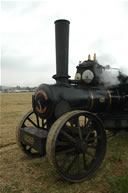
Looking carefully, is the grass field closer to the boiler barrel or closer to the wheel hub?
the wheel hub

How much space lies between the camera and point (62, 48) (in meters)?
3.04

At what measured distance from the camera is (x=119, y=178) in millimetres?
2795

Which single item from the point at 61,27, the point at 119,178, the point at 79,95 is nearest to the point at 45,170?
the point at 119,178

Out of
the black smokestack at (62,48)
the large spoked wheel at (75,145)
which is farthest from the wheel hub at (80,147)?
the black smokestack at (62,48)

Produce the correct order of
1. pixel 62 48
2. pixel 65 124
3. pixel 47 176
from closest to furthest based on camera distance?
pixel 65 124 → pixel 47 176 → pixel 62 48

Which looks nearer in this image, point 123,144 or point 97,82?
point 97,82

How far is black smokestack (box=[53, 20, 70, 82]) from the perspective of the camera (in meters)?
2.99

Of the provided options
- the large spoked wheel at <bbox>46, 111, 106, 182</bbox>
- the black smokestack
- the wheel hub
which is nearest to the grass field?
the large spoked wheel at <bbox>46, 111, 106, 182</bbox>

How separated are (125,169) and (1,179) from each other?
2.12 meters

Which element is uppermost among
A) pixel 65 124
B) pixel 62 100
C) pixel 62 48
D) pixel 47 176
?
pixel 62 48

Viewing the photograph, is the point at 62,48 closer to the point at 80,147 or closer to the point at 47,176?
the point at 80,147

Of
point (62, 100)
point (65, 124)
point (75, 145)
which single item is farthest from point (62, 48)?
point (75, 145)

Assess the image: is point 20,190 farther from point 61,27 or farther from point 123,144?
point 123,144

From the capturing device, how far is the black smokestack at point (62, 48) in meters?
2.99
